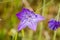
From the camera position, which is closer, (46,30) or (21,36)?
(21,36)

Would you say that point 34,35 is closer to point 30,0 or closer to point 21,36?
point 21,36

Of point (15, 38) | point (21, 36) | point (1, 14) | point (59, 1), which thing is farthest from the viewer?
point (59, 1)

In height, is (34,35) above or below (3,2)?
below

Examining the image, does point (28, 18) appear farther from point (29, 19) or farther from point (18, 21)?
point (18, 21)

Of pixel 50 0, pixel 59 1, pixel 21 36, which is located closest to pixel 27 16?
pixel 21 36

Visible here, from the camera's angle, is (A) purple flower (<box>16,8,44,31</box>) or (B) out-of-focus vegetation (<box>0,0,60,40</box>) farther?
(B) out-of-focus vegetation (<box>0,0,60,40</box>)

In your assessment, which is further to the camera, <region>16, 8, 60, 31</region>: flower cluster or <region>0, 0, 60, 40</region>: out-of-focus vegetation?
<region>0, 0, 60, 40</region>: out-of-focus vegetation

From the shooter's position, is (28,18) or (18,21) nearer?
(28,18)

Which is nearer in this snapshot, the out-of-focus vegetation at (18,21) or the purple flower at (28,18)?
the purple flower at (28,18)

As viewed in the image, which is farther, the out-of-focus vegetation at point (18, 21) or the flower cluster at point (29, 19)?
the out-of-focus vegetation at point (18, 21)

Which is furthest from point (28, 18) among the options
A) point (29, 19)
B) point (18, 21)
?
point (18, 21)

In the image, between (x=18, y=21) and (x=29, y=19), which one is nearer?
(x=29, y=19)
